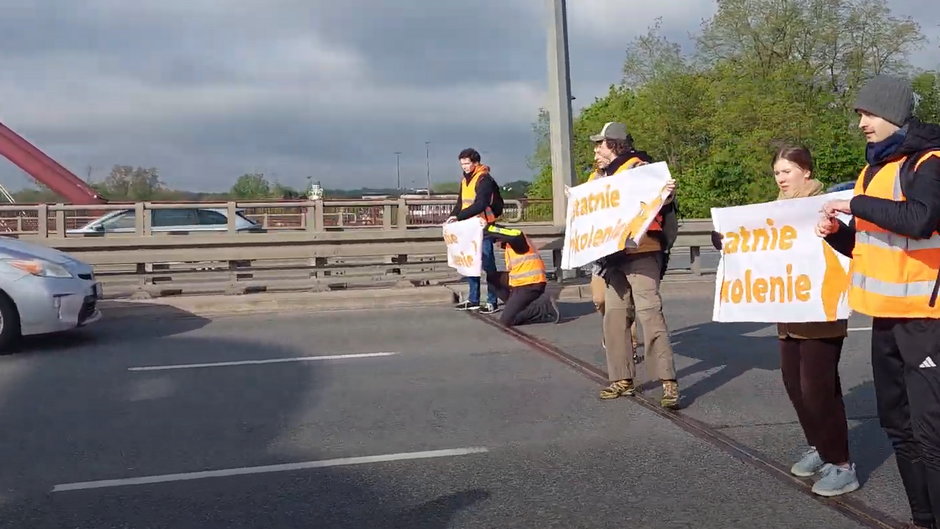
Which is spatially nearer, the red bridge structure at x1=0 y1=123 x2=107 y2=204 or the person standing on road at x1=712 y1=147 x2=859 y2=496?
the person standing on road at x1=712 y1=147 x2=859 y2=496

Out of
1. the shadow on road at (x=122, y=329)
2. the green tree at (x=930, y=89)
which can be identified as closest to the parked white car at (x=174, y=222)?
the shadow on road at (x=122, y=329)

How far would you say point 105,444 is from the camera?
19.9ft

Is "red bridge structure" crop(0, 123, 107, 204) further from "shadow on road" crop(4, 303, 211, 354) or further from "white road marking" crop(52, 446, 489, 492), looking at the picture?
"white road marking" crop(52, 446, 489, 492)

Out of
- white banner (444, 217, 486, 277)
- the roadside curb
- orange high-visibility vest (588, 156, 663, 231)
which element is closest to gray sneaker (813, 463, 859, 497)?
orange high-visibility vest (588, 156, 663, 231)

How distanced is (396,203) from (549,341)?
7796 millimetres

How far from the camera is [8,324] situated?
31.3 feet

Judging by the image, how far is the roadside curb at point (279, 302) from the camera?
12.3 meters

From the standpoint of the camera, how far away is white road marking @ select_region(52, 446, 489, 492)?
5.22 m

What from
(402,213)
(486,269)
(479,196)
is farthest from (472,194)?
(402,213)

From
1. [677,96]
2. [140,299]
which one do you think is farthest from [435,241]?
[677,96]

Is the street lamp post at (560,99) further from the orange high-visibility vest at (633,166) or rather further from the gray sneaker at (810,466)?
the gray sneaker at (810,466)

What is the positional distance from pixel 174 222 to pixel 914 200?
2274 cm

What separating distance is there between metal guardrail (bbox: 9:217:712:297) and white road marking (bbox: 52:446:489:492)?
27.1 feet

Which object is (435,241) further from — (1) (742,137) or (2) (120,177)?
(1) (742,137)
